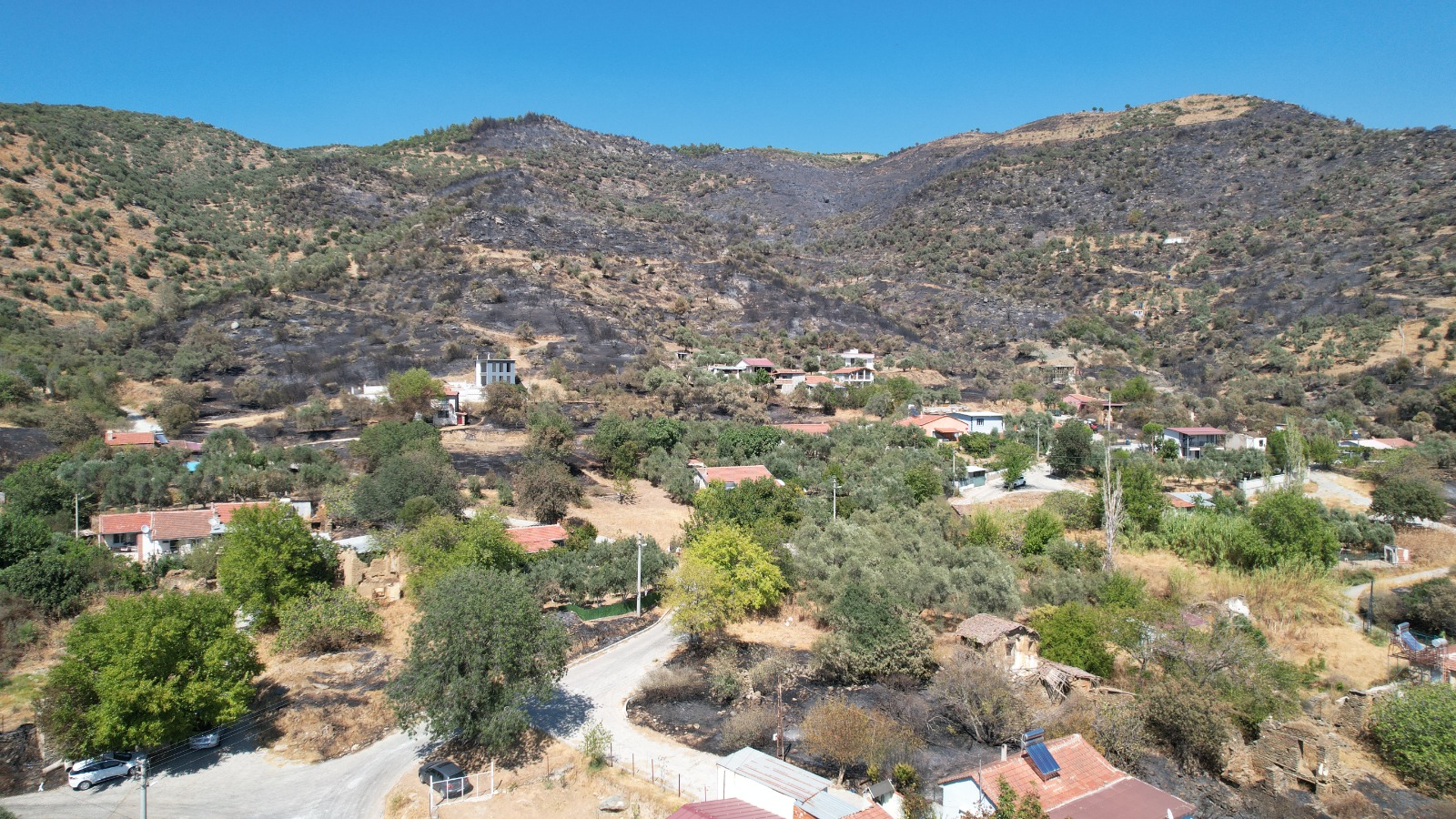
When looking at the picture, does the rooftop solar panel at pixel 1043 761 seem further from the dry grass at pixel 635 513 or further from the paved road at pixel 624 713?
the dry grass at pixel 635 513

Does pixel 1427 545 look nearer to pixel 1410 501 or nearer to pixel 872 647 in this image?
pixel 1410 501

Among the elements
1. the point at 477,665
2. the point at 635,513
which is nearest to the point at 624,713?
the point at 477,665

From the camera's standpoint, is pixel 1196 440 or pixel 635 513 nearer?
pixel 635 513

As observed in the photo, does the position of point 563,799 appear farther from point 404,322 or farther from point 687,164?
point 687,164

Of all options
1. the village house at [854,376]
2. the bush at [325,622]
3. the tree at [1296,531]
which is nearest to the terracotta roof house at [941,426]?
the village house at [854,376]

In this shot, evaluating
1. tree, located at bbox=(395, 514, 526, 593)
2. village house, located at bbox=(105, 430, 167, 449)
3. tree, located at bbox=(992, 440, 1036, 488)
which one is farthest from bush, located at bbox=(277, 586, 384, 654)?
tree, located at bbox=(992, 440, 1036, 488)

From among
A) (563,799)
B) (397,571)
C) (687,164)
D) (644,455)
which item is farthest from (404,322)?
(687,164)
